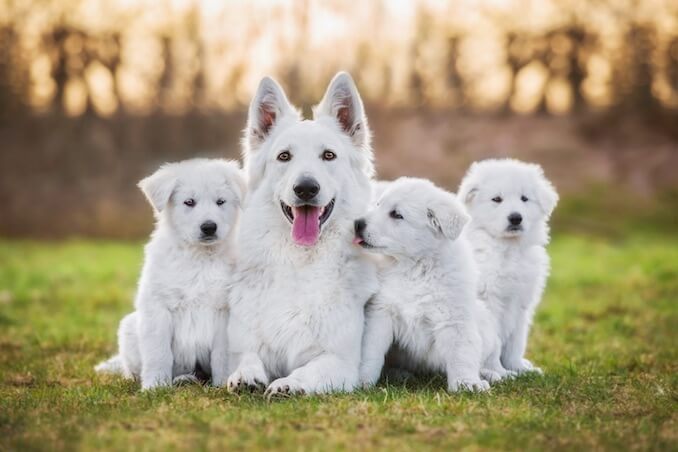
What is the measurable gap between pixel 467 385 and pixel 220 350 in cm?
167

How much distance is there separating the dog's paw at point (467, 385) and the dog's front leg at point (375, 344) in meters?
0.49

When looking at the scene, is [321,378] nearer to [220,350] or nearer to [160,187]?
[220,350]

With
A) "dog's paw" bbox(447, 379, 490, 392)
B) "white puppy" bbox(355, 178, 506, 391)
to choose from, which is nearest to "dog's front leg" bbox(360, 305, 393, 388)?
"white puppy" bbox(355, 178, 506, 391)

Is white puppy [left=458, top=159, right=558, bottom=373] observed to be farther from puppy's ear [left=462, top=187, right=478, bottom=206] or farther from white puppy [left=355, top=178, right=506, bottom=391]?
white puppy [left=355, top=178, right=506, bottom=391]

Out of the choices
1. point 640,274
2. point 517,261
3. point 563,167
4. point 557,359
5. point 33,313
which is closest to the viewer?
point 517,261

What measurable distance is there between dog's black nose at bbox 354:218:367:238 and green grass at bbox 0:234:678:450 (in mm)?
1036

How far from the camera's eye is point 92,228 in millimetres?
22016

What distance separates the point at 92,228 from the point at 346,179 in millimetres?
17700

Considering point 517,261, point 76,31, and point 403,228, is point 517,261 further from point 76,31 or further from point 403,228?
point 76,31

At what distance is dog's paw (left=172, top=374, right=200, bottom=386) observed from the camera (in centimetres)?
554

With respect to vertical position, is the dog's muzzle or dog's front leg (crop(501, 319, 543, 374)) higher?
the dog's muzzle

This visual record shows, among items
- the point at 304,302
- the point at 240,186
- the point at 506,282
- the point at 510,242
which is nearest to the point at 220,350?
the point at 304,302

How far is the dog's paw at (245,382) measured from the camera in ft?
16.9

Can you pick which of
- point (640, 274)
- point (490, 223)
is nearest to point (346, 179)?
point (490, 223)
